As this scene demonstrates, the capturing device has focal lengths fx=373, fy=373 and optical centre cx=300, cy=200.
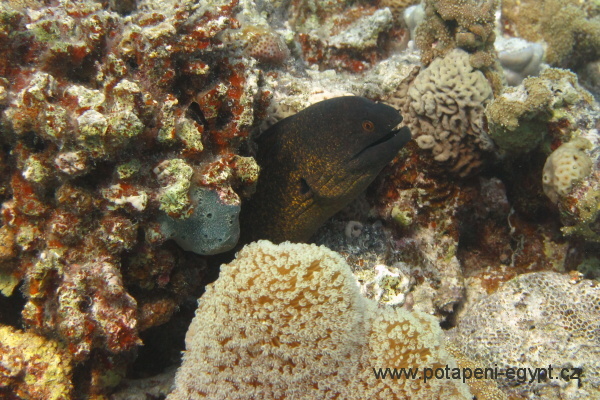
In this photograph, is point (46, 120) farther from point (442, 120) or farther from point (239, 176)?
point (442, 120)

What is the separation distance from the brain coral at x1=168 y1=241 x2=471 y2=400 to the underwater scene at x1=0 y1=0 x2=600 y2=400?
0.04 feet

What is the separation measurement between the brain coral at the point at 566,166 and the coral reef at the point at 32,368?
13.9 ft

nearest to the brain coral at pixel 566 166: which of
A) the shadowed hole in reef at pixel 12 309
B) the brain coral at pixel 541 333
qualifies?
the brain coral at pixel 541 333

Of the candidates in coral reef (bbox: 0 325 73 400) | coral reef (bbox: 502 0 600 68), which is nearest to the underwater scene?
coral reef (bbox: 0 325 73 400)

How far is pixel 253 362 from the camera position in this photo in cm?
209

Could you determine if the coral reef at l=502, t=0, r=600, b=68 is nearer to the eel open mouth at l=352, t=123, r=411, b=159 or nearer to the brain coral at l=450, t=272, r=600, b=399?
the eel open mouth at l=352, t=123, r=411, b=159

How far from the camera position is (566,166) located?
11.2 ft

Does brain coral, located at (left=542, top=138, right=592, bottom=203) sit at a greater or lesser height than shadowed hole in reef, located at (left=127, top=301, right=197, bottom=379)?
greater

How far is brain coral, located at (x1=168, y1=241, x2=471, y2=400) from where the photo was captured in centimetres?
207

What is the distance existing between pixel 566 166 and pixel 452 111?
3.74 feet

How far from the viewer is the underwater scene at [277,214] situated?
2158mm

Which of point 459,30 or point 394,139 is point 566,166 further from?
point 459,30

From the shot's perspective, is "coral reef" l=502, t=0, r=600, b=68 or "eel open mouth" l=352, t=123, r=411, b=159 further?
"coral reef" l=502, t=0, r=600, b=68

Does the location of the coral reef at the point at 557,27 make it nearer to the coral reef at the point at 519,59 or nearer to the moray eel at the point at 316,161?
the coral reef at the point at 519,59
